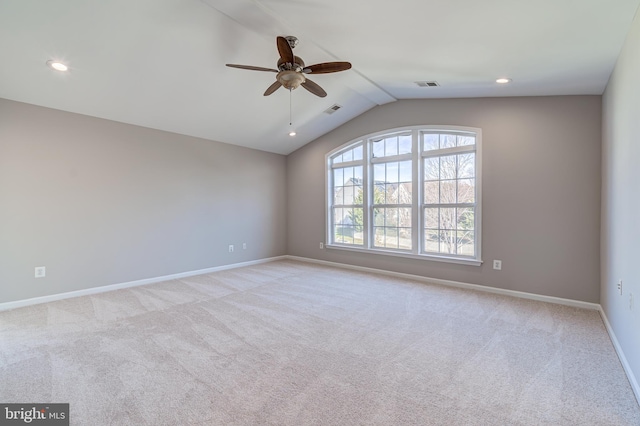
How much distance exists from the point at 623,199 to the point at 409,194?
284 cm

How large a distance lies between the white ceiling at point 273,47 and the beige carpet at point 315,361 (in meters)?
2.64

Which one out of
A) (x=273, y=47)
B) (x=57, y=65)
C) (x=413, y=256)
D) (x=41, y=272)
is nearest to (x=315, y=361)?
(x=413, y=256)

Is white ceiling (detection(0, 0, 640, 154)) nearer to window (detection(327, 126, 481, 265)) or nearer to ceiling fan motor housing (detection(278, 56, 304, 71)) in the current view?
ceiling fan motor housing (detection(278, 56, 304, 71))

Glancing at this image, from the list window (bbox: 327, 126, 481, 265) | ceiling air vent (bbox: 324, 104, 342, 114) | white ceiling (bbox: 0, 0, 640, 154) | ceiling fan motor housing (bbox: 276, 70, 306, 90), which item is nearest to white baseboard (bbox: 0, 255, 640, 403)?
window (bbox: 327, 126, 481, 265)

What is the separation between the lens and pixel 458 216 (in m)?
4.62

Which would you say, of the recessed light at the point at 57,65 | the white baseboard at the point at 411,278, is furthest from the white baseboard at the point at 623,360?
the recessed light at the point at 57,65

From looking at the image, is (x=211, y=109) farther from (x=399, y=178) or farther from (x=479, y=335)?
(x=479, y=335)

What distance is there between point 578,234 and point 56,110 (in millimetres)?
6991

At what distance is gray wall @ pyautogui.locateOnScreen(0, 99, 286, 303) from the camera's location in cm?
366

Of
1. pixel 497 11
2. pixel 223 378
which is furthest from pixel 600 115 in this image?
pixel 223 378

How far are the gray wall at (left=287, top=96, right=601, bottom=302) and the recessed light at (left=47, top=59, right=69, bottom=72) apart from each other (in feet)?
15.7

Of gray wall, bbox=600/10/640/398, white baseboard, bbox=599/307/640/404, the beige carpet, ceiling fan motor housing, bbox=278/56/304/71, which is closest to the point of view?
the beige carpet

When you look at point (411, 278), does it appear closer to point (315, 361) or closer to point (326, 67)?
point (315, 361)

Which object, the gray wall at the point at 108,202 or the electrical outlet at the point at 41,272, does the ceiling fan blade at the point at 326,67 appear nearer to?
the gray wall at the point at 108,202
